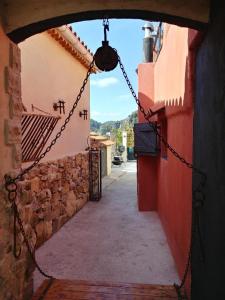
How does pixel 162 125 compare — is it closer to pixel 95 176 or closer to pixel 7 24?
pixel 95 176

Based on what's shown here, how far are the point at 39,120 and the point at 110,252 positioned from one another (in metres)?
2.88

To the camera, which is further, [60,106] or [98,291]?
[60,106]

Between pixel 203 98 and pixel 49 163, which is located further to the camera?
pixel 49 163

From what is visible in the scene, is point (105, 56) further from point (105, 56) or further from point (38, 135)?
point (38, 135)

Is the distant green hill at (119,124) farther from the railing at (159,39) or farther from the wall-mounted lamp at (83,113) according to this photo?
the railing at (159,39)

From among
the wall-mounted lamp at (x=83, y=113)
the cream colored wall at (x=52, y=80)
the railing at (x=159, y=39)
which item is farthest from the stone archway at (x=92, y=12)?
the wall-mounted lamp at (x=83, y=113)

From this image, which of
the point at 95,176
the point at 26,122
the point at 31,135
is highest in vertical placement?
the point at 26,122

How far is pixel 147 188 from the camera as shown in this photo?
8375 millimetres

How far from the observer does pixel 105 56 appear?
10.0 feet

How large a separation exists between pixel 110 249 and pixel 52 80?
3.99m

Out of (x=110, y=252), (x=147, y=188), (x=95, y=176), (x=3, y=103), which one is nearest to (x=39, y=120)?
(x=3, y=103)

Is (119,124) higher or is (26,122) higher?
(119,124)

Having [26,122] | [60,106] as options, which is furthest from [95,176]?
[26,122]

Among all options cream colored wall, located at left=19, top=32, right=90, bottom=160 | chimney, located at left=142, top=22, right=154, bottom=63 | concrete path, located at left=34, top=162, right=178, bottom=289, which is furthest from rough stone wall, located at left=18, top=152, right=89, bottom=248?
chimney, located at left=142, top=22, right=154, bottom=63
